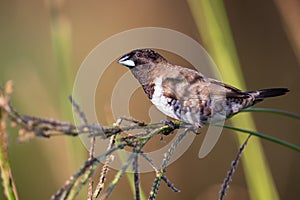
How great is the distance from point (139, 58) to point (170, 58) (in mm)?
1415

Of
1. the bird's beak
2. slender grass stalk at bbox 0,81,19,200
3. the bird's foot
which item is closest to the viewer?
slender grass stalk at bbox 0,81,19,200

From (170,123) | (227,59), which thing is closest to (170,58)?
(227,59)

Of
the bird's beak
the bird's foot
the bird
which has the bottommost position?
the bird's foot

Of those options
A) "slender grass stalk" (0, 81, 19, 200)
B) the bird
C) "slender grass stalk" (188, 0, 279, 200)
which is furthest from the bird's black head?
"slender grass stalk" (0, 81, 19, 200)

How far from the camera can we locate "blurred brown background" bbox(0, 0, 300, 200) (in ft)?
7.97

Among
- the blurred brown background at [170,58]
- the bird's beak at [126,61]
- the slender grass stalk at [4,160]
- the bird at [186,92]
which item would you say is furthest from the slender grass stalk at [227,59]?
the blurred brown background at [170,58]

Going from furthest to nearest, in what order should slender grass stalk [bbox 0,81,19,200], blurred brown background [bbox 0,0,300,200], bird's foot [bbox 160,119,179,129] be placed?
blurred brown background [bbox 0,0,300,200], bird's foot [bbox 160,119,179,129], slender grass stalk [bbox 0,81,19,200]

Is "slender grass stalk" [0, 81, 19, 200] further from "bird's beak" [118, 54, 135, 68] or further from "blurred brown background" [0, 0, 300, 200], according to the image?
"blurred brown background" [0, 0, 300, 200]

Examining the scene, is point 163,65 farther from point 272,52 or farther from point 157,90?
point 272,52

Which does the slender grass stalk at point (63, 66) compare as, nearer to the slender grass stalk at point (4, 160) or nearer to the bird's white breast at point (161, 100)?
the bird's white breast at point (161, 100)

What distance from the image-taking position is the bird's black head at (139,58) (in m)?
0.94

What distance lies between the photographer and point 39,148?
254cm

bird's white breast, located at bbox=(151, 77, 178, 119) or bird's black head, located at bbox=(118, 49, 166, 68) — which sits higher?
bird's black head, located at bbox=(118, 49, 166, 68)

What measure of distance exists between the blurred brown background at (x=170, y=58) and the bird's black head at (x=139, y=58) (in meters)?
1.36
